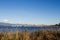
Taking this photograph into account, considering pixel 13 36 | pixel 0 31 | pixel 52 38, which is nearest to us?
pixel 13 36

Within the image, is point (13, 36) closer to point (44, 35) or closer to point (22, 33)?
point (22, 33)

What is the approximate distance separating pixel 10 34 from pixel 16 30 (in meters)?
0.60

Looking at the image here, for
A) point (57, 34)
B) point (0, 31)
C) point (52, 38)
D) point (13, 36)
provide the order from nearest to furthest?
point (13, 36) → point (0, 31) → point (52, 38) → point (57, 34)

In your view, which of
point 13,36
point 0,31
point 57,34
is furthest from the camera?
point 57,34

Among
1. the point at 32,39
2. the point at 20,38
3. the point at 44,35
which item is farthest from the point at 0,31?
the point at 44,35

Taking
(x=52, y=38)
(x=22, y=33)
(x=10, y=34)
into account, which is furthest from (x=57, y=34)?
(x=10, y=34)

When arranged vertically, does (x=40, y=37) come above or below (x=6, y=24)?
below

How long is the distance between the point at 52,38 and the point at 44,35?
1.86 feet

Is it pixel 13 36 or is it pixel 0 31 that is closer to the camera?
pixel 13 36

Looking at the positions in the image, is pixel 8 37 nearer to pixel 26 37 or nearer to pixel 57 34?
pixel 26 37

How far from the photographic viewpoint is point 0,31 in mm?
9852

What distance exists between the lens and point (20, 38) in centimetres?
947

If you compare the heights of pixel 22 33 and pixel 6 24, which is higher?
pixel 6 24

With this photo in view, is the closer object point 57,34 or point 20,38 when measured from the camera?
point 20,38
